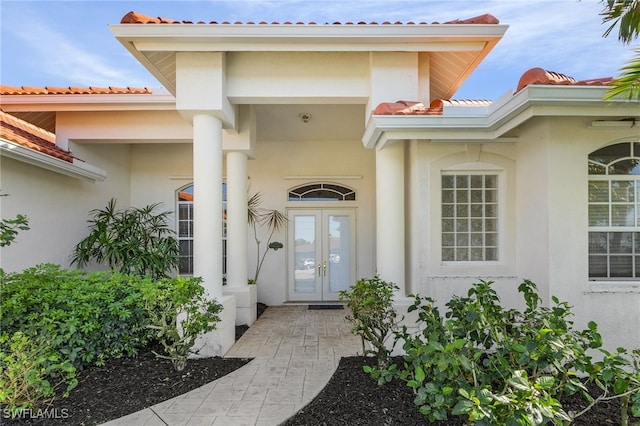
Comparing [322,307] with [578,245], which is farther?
[322,307]

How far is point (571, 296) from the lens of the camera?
4.33m

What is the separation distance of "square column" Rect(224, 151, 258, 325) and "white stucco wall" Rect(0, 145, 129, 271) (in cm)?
333

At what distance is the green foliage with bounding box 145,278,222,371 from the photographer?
170 inches

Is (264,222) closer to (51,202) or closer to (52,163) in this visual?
(51,202)

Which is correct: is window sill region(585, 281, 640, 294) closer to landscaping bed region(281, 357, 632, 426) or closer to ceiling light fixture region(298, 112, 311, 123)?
landscaping bed region(281, 357, 632, 426)

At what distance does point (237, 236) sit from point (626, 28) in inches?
247

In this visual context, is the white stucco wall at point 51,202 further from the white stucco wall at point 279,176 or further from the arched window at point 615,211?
the arched window at point 615,211

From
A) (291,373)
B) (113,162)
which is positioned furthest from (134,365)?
(113,162)

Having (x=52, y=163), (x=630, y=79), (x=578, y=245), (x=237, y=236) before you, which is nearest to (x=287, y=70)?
(x=237, y=236)

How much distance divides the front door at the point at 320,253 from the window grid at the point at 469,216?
12.9 ft

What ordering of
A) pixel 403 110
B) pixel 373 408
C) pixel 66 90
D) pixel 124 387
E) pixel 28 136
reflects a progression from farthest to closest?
pixel 66 90 → pixel 28 136 → pixel 403 110 → pixel 124 387 → pixel 373 408

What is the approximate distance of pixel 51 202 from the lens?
652cm

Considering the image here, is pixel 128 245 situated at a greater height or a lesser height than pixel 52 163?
lesser

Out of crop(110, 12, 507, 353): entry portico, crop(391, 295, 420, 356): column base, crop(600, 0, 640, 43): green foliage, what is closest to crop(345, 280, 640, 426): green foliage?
crop(391, 295, 420, 356): column base
